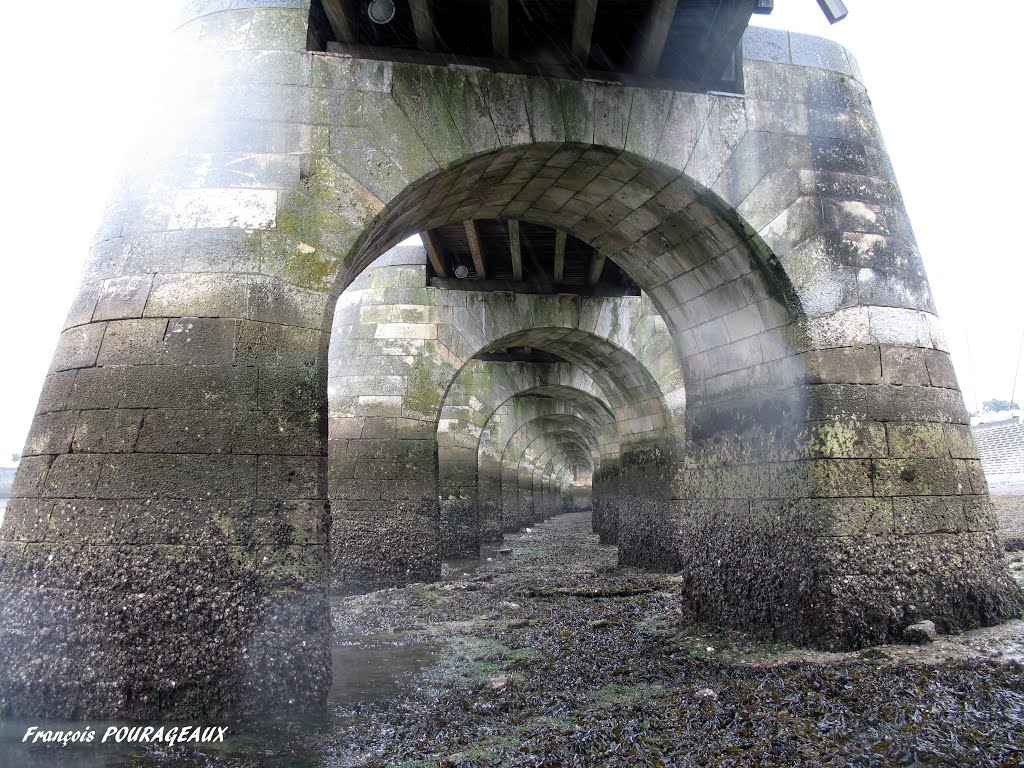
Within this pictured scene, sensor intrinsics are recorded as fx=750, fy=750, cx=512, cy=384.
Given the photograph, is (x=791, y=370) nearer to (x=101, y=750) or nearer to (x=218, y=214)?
(x=218, y=214)

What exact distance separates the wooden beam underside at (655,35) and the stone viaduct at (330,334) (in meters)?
0.03

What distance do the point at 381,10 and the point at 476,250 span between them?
4318 mm

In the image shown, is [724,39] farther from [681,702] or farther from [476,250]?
[476,250]

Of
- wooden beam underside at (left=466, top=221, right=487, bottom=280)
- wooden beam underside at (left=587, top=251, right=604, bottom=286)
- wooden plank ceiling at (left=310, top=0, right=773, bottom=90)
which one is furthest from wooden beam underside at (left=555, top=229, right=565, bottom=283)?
wooden plank ceiling at (left=310, top=0, right=773, bottom=90)

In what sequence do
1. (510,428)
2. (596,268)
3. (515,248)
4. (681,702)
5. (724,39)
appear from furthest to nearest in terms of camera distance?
(510,428) → (596,268) → (515,248) → (724,39) → (681,702)

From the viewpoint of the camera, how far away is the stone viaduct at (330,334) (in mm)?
3689

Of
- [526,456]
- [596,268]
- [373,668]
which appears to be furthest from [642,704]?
[526,456]

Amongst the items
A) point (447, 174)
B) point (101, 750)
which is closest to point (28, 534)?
point (101, 750)

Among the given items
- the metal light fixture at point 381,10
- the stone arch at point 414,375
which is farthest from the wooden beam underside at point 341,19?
the stone arch at point 414,375

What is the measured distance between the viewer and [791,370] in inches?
193

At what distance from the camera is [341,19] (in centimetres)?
439

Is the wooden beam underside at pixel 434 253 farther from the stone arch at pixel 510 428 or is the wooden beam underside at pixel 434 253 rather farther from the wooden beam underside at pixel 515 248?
the stone arch at pixel 510 428

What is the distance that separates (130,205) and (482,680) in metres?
3.41

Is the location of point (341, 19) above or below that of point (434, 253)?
below
